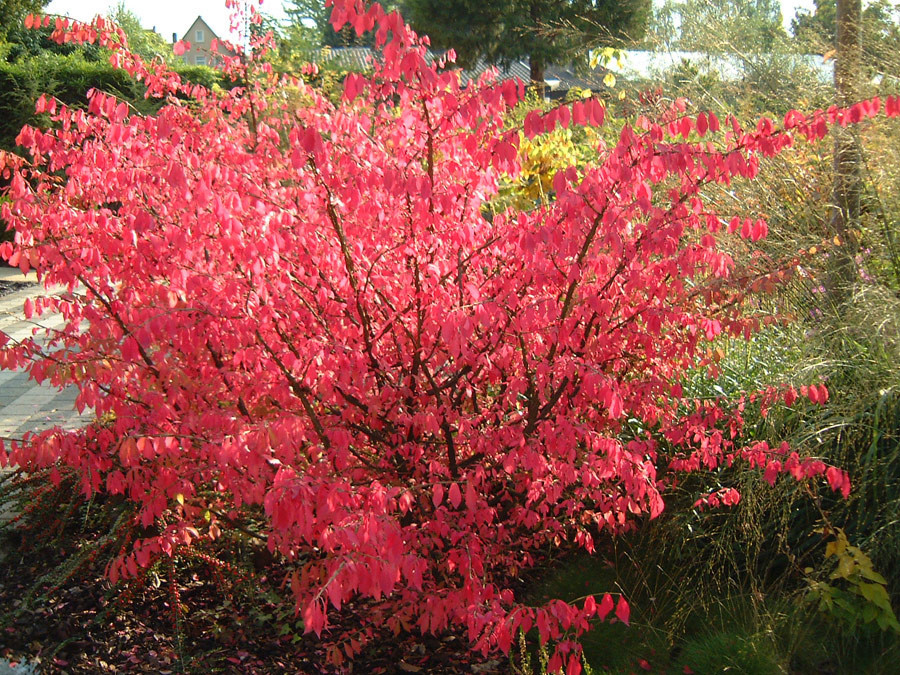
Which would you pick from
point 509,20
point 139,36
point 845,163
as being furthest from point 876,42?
point 139,36

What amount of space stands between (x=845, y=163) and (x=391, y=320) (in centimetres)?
264

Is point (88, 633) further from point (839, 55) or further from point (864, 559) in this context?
point (839, 55)

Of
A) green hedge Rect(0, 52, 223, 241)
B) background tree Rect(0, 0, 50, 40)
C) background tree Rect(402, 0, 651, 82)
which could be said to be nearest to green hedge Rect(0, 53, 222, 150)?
green hedge Rect(0, 52, 223, 241)

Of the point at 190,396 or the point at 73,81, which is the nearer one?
the point at 190,396

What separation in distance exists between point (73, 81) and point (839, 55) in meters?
13.5

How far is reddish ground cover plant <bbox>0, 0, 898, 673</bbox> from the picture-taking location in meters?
2.47

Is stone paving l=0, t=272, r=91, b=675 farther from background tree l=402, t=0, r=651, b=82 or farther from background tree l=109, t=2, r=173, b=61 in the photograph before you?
background tree l=109, t=2, r=173, b=61

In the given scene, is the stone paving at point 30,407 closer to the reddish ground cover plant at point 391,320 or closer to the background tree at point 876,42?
the reddish ground cover plant at point 391,320

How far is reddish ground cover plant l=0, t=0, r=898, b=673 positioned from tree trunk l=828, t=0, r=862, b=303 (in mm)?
828

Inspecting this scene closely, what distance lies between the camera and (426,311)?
2914mm

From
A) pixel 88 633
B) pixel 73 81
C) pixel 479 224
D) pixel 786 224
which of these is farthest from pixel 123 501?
pixel 73 81

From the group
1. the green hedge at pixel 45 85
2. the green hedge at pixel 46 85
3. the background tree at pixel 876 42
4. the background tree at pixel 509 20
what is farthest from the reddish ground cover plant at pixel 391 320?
the background tree at pixel 509 20

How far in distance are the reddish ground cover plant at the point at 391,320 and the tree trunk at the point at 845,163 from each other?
828 millimetres

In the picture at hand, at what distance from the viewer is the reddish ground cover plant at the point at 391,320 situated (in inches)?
97.4
